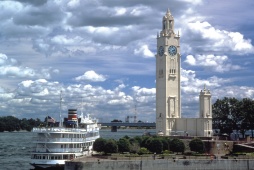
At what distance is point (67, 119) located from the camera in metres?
107

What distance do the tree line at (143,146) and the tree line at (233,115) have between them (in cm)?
3964

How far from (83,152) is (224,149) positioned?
34.5 metres

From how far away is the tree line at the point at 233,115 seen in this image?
456ft

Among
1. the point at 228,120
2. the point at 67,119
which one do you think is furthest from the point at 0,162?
the point at 228,120

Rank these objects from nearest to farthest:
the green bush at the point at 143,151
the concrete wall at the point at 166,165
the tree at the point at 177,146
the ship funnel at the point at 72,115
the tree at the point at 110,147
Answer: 1. the concrete wall at the point at 166,165
2. the tree at the point at 110,147
3. the green bush at the point at 143,151
4. the tree at the point at 177,146
5. the ship funnel at the point at 72,115

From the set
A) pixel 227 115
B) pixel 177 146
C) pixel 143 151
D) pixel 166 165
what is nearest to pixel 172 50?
pixel 227 115

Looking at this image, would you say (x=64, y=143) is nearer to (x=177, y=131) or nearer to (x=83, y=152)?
(x=83, y=152)

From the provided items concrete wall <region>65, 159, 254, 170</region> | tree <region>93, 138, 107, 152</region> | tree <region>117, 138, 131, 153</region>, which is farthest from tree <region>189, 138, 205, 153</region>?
tree <region>93, 138, 107, 152</region>

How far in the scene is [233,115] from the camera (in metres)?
144

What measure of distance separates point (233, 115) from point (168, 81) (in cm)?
2541

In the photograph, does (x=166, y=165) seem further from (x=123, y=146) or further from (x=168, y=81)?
(x=168, y=81)

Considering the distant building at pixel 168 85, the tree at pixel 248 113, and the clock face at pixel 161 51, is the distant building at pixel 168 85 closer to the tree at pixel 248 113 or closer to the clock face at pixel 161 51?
the clock face at pixel 161 51

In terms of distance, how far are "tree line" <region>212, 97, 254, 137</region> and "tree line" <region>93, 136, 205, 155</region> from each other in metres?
39.6

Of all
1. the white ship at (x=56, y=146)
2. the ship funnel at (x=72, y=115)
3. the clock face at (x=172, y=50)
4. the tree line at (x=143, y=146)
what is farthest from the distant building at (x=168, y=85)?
the white ship at (x=56, y=146)
